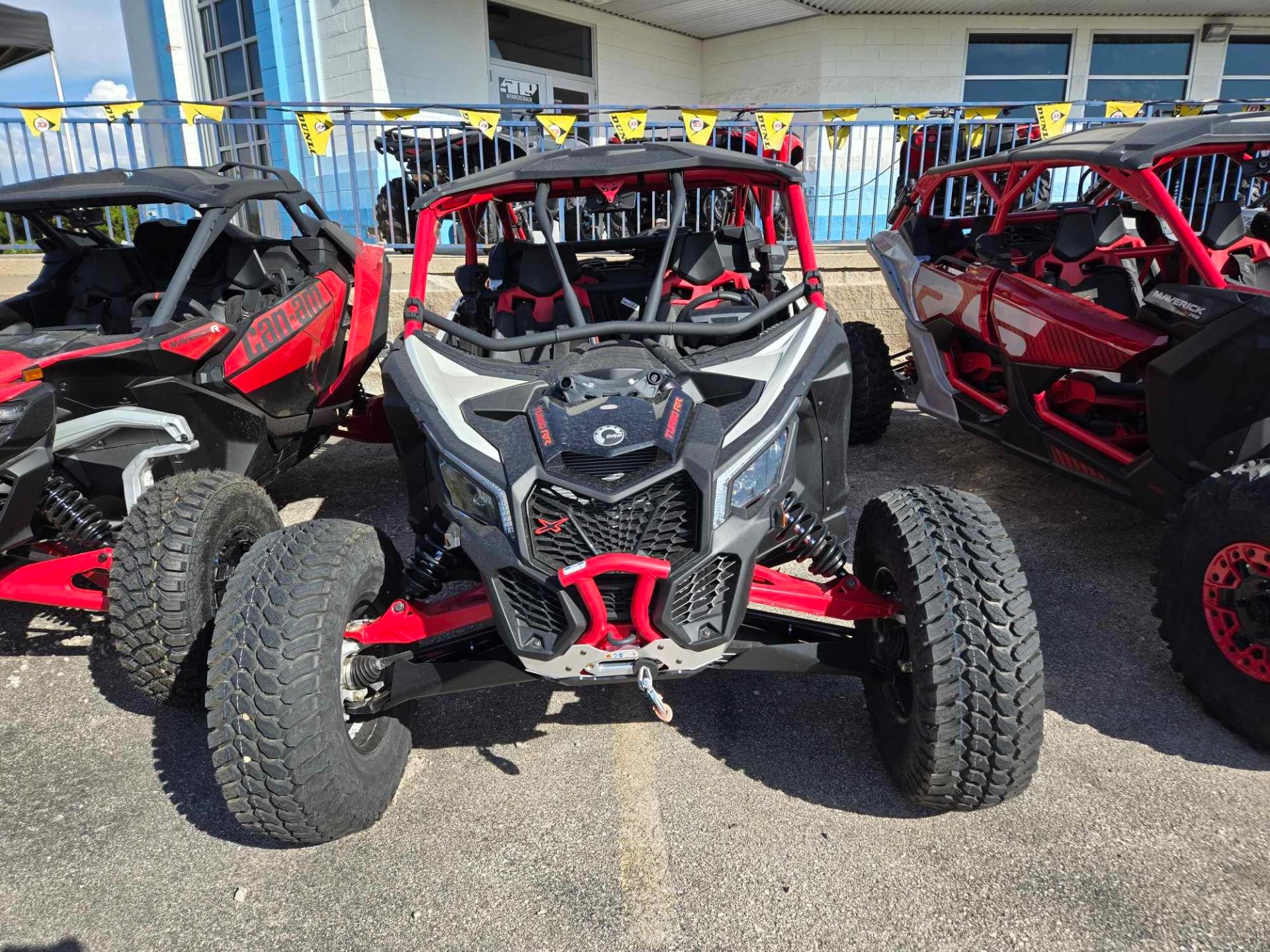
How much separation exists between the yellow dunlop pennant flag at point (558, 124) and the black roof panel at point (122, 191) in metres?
4.52

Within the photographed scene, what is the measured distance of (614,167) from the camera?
3.19 m

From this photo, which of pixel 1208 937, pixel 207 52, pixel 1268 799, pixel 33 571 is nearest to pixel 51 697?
pixel 33 571

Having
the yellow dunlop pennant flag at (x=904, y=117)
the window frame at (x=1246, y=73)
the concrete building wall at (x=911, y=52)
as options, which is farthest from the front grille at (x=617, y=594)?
the window frame at (x=1246, y=73)

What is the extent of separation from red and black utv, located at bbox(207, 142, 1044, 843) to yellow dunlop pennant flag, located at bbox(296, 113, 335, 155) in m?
6.09

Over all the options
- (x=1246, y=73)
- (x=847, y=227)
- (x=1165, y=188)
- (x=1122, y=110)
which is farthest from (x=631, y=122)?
(x=1246, y=73)

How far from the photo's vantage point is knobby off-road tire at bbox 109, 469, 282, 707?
2939mm

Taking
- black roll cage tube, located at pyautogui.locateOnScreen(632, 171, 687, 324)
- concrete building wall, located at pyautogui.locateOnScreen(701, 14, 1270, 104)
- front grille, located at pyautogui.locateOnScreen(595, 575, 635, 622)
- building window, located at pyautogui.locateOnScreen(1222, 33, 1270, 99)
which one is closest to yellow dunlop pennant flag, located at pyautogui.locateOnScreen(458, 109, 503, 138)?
black roll cage tube, located at pyautogui.locateOnScreen(632, 171, 687, 324)

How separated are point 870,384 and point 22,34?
12.3 metres

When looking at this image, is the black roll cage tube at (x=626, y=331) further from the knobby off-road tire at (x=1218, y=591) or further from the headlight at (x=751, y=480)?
the knobby off-road tire at (x=1218, y=591)

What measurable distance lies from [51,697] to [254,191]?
2.67 m

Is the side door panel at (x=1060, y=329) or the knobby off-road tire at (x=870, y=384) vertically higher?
the side door panel at (x=1060, y=329)

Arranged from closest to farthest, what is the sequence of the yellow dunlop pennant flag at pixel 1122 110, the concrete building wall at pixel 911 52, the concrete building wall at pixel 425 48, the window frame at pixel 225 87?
1. the yellow dunlop pennant flag at pixel 1122 110
2. the window frame at pixel 225 87
3. the concrete building wall at pixel 425 48
4. the concrete building wall at pixel 911 52

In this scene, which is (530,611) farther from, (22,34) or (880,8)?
(880,8)

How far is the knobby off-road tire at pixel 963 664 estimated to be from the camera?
2275 mm
